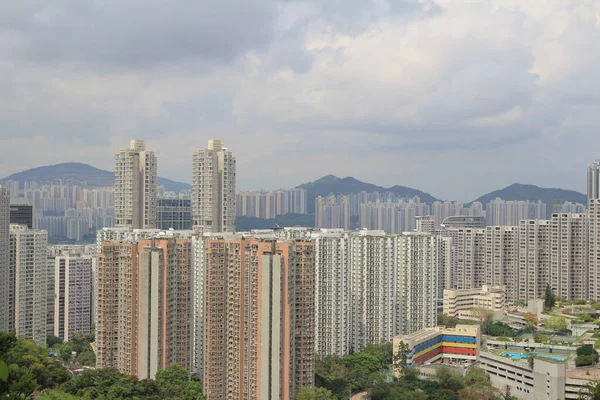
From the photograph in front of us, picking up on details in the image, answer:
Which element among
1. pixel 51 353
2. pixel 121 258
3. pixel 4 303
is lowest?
pixel 51 353

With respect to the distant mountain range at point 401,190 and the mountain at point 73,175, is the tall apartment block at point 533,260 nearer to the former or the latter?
the mountain at point 73,175

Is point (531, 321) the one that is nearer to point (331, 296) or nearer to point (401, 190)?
point (331, 296)

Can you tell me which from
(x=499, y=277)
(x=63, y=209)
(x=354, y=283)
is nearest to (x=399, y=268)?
(x=354, y=283)

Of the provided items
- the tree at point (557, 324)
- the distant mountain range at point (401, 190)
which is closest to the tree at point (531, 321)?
the tree at point (557, 324)

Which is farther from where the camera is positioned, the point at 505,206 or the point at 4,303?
the point at 505,206

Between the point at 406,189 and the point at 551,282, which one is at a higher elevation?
the point at 406,189

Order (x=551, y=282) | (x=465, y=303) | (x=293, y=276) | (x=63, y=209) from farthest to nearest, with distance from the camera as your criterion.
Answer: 1. (x=63, y=209)
2. (x=551, y=282)
3. (x=465, y=303)
4. (x=293, y=276)

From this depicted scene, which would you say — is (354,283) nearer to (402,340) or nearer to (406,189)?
(402,340)
